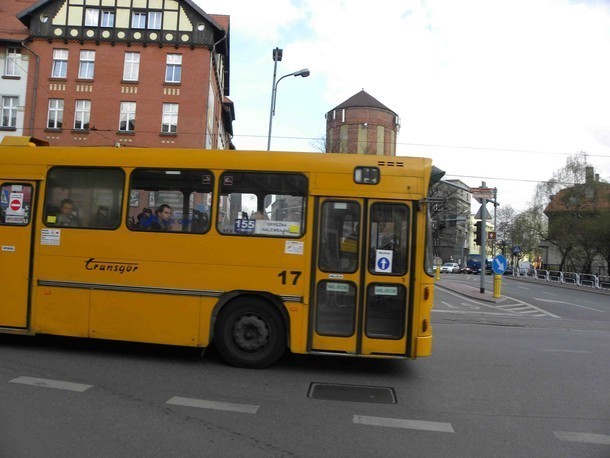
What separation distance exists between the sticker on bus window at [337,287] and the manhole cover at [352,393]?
116cm

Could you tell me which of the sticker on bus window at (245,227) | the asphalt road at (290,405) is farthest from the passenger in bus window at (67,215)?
the sticker on bus window at (245,227)

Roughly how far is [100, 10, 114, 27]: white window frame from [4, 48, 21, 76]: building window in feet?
19.5

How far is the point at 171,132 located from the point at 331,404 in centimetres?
3095

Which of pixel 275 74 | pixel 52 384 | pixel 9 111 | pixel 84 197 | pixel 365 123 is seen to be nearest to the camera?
pixel 52 384

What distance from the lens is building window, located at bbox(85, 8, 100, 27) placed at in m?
34.3

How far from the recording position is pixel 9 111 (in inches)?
1321

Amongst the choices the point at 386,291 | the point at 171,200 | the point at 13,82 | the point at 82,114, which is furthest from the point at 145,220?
the point at 13,82

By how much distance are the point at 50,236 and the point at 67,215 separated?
39cm

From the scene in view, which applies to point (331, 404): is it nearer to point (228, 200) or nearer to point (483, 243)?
point (228, 200)

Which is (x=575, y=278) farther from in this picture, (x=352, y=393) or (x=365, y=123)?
(x=352, y=393)

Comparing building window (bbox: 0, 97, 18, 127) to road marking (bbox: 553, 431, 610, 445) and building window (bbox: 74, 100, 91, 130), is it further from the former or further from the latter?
road marking (bbox: 553, 431, 610, 445)

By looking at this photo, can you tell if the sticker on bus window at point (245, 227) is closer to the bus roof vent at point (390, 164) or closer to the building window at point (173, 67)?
the bus roof vent at point (390, 164)

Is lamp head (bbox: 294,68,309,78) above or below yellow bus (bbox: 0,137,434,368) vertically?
above

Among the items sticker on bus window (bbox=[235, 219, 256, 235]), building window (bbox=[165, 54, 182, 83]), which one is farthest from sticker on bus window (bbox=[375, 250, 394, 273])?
building window (bbox=[165, 54, 182, 83])
